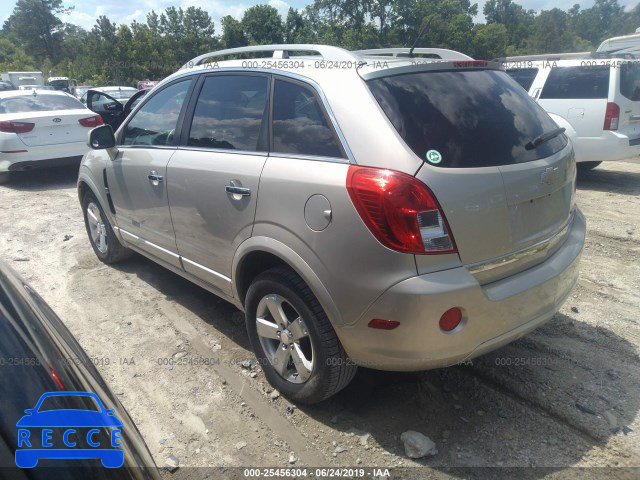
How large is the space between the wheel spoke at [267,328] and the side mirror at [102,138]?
2264mm

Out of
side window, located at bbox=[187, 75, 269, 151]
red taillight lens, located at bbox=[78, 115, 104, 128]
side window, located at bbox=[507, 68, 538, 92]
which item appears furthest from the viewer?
red taillight lens, located at bbox=[78, 115, 104, 128]

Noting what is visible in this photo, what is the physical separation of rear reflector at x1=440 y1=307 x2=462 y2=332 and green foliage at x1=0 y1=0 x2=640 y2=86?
1486 inches

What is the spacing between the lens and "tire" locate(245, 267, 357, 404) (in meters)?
2.53

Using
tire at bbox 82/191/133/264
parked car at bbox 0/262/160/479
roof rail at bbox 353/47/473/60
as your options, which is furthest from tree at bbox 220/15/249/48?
parked car at bbox 0/262/160/479

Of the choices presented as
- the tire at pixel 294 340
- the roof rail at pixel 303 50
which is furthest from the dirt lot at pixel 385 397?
the roof rail at pixel 303 50

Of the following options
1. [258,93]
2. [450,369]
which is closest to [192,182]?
[258,93]

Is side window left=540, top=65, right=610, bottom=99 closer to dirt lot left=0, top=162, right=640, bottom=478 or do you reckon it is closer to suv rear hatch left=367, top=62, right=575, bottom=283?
dirt lot left=0, top=162, right=640, bottom=478

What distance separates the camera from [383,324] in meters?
2.27

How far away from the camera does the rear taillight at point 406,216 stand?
2.19 m

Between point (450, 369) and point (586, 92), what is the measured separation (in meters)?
6.42

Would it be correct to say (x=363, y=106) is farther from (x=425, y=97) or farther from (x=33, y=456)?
(x=33, y=456)

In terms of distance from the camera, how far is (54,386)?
1185 mm

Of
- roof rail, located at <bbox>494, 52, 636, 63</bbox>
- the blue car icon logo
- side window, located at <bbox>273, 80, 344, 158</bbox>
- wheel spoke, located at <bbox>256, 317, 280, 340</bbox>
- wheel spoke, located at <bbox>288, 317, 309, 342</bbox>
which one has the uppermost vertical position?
roof rail, located at <bbox>494, 52, 636, 63</bbox>

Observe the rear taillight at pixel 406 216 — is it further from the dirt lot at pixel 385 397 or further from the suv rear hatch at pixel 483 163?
the dirt lot at pixel 385 397
